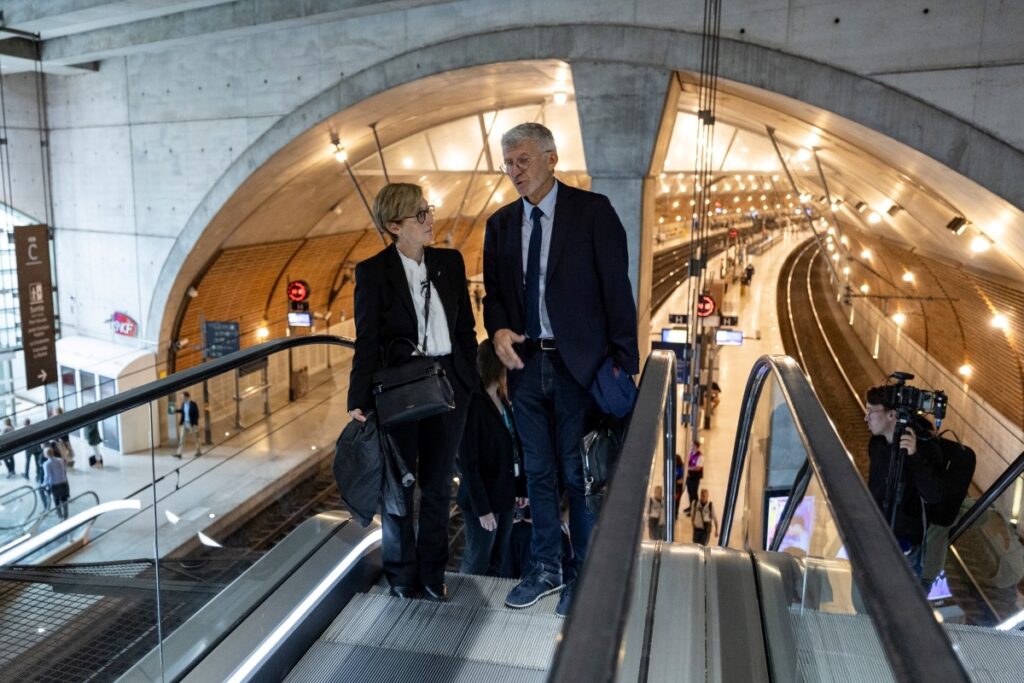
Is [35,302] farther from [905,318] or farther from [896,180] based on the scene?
[905,318]

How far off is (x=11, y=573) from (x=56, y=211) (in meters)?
17.3

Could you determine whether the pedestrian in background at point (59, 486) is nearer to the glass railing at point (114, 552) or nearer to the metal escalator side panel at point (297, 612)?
the glass railing at point (114, 552)

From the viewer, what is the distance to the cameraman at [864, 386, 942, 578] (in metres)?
4.13

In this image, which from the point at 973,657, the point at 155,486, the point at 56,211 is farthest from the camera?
the point at 56,211

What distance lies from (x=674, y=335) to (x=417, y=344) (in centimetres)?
1535

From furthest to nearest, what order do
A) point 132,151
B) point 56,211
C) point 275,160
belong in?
point 56,211 → point 132,151 → point 275,160

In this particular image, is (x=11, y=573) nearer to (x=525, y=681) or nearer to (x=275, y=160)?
(x=525, y=681)

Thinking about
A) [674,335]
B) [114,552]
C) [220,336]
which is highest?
[114,552]

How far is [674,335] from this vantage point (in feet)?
58.9

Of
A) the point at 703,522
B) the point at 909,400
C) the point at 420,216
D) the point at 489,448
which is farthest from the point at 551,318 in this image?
the point at 703,522

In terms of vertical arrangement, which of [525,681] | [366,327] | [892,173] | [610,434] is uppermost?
[892,173]

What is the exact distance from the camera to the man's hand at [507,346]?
3070 millimetres

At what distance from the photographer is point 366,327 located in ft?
9.89

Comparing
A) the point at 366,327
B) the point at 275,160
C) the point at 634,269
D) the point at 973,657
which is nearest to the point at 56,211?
the point at 275,160
